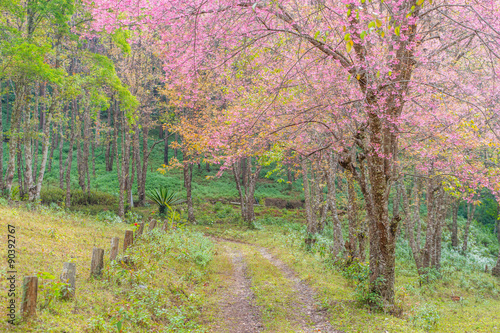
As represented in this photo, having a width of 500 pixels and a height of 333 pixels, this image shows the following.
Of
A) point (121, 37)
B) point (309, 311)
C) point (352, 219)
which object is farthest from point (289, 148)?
point (121, 37)

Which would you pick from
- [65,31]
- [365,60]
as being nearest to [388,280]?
[365,60]

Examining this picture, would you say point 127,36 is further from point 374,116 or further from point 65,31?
point 374,116

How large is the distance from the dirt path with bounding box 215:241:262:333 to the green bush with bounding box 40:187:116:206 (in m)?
13.5

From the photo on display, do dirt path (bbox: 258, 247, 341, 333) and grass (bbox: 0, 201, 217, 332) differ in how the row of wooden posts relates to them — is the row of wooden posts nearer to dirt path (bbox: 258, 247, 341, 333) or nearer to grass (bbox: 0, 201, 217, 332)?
grass (bbox: 0, 201, 217, 332)

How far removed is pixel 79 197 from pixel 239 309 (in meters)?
16.6

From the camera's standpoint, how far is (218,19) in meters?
6.36

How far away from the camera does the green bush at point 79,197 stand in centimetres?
1868

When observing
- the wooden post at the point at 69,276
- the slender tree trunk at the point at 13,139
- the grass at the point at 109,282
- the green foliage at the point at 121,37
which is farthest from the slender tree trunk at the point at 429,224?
the slender tree trunk at the point at 13,139

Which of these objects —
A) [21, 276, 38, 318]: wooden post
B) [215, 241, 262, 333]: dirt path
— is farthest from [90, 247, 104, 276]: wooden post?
[215, 241, 262, 333]: dirt path

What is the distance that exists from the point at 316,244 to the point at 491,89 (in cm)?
842

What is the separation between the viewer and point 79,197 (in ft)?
66.0

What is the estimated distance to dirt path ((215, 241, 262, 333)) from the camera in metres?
6.13

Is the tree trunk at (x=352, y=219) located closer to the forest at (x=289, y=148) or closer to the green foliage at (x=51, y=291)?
the forest at (x=289, y=148)

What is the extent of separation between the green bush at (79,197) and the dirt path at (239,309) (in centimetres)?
1348
